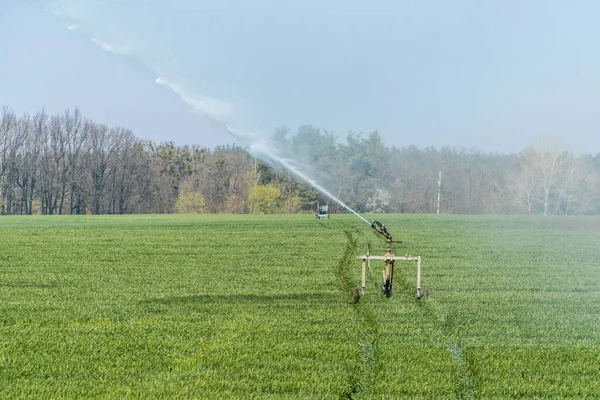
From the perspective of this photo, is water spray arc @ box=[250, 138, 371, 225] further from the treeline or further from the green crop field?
the green crop field

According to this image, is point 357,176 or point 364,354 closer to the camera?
point 364,354

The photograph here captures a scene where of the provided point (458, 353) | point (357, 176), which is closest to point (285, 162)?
point (357, 176)

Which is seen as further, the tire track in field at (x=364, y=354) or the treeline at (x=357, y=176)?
the treeline at (x=357, y=176)

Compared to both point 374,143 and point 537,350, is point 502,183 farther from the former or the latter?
point 537,350

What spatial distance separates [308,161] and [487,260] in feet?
26.2

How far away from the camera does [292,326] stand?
1113 centimetres

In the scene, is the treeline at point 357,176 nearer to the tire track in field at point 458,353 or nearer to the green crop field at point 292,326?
the green crop field at point 292,326

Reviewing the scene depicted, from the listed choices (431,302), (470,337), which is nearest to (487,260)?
(431,302)

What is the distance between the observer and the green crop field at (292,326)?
7.98 meters

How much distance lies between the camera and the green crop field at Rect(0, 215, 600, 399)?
26.2 feet

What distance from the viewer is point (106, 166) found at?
8662 centimetres

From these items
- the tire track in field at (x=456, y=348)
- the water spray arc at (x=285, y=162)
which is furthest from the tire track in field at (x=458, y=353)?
the water spray arc at (x=285, y=162)

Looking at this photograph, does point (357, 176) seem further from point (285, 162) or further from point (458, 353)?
point (458, 353)

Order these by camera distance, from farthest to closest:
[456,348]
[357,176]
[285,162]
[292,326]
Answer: [357,176], [285,162], [292,326], [456,348]
